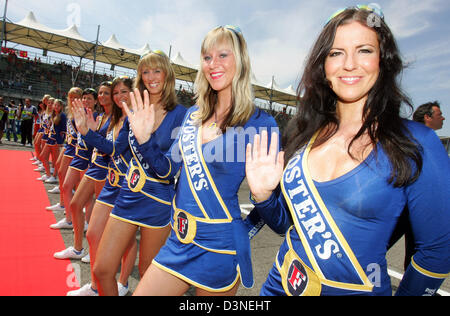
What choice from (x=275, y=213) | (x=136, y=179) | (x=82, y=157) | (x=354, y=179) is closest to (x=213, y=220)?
(x=275, y=213)

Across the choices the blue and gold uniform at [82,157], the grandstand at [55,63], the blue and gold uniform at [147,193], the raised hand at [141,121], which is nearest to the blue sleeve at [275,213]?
the raised hand at [141,121]

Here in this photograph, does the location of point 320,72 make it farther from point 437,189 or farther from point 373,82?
point 437,189

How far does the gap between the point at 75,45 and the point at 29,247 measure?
2012 cm

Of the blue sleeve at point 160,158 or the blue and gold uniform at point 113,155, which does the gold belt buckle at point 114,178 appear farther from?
the blue sleeve at point 160,158

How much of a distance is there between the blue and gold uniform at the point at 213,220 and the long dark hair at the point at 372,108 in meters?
0.27

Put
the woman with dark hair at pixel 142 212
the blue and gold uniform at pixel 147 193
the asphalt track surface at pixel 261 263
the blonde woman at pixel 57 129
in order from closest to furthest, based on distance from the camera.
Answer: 1. the woman with dark hair at pixel 142 212
2. the blue and gold uniform at pixel 147 193
3. the asphalt track surface at pixel 261 263
4. the blonde woman at pixel 57 129

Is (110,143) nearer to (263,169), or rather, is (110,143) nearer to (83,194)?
(83,194)

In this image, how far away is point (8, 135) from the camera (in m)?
15.0

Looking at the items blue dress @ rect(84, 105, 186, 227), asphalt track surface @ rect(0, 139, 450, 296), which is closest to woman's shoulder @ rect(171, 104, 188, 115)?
blue dress @ rect(84, 105, 186, 227)

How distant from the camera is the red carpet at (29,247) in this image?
259 centimetres

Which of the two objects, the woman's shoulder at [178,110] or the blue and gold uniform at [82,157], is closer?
the woman's shoulder at [178,110]
